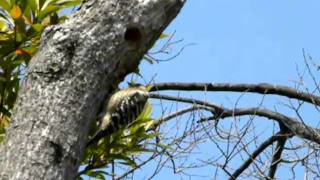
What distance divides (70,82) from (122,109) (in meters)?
0.98

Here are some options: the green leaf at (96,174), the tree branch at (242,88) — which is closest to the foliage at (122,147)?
the green leaf at (96,174)

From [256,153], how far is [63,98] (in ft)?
6.94

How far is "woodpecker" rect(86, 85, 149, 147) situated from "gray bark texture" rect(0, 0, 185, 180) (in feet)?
1.14

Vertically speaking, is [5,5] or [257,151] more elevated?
[257,151]

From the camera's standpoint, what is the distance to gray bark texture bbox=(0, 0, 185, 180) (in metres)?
1.92

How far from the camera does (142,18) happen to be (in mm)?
2402

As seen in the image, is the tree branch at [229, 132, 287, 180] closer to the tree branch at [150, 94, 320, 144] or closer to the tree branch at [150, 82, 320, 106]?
the tree branch at [150, 94, 320, 144]

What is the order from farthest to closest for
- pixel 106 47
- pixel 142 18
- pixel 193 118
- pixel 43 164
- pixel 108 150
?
pixel 193 118
pixel 108 150
pixel 142 18
pixel 106 47
pixel 43 164

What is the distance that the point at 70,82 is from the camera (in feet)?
6.83

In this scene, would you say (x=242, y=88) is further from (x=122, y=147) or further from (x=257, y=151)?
(x=122, y=147)

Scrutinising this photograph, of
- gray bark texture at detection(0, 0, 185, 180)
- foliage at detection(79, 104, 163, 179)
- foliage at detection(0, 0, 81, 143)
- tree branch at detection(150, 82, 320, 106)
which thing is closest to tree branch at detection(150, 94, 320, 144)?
tree branch at detection(150, 82, 320, 106)

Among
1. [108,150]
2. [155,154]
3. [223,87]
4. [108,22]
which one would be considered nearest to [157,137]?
[155,154]

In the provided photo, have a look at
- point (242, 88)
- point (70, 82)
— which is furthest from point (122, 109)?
point (242, 88)

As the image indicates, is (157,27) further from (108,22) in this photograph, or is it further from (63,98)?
(63,98)
